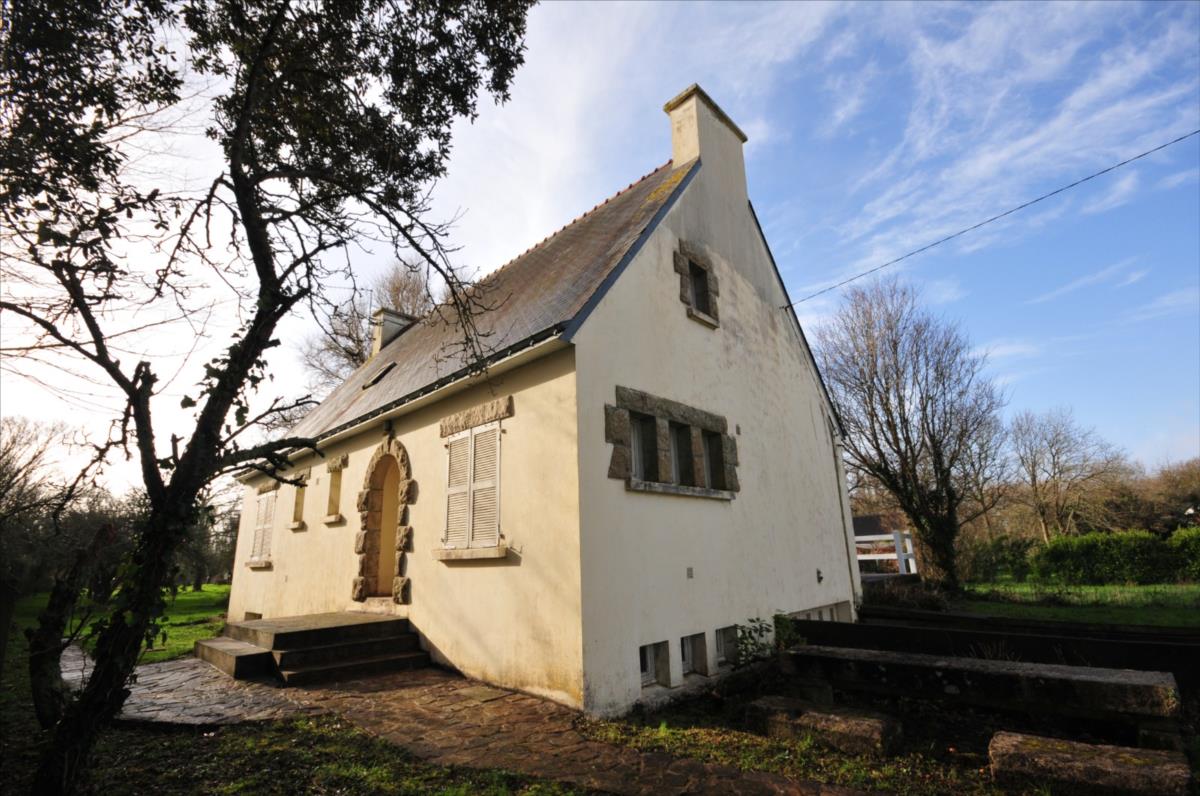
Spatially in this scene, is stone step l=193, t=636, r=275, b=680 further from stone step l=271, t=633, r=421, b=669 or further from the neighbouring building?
the neighbouring building

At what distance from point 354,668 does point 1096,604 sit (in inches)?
714

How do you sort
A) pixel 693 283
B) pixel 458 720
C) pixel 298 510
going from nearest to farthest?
pixel 458 720, pixel 693 283, pixel 298 510

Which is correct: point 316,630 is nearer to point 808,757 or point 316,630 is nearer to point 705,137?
point 808,757

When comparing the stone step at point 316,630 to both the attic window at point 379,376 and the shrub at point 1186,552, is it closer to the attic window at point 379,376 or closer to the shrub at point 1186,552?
the attic window at point 379,376

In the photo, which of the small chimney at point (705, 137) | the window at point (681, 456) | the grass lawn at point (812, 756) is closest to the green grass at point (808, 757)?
the grass lawn at point (812, 756)

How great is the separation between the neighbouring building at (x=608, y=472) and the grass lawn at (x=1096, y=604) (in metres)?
5.41

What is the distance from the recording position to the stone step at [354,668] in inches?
264

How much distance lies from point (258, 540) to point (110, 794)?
422 inches

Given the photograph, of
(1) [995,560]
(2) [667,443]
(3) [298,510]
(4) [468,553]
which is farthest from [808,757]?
(1) [995,560]

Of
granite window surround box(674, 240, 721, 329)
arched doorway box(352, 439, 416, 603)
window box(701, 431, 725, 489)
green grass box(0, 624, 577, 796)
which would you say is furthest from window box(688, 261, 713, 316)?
green grass box(0, 624, 577, 796)

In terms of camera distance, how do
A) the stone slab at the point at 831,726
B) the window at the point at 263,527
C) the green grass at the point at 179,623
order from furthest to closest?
1. the window at the point at 263,527
2. the green grass at the point at 179,623
3. the stone slab at the point at 831,726

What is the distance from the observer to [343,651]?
733 centimetres

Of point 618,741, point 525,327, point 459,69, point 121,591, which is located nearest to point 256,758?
point 121,591

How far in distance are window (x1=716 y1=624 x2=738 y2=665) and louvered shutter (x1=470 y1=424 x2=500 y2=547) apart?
3208mm
